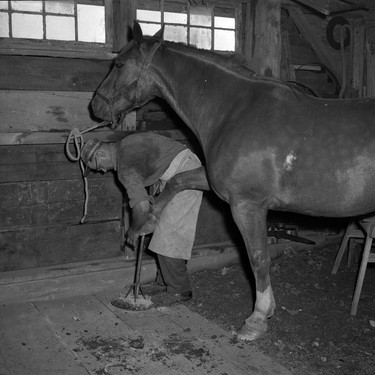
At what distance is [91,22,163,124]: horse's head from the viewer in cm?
373

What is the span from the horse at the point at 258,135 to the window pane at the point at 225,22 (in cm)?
150

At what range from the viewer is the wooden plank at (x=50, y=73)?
4.15m

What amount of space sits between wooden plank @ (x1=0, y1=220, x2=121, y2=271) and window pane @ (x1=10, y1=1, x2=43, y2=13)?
184 cm

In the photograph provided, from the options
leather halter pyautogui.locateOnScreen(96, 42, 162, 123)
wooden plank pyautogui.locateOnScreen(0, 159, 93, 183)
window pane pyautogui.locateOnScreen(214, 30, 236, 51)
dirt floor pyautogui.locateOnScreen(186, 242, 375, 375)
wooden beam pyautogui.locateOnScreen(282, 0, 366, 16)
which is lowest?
dirt floor pyautogui.locateOnScreen(186, 242, 375, 375)

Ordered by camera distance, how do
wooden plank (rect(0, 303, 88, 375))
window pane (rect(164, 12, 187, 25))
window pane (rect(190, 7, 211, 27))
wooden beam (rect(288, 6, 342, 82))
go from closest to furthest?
wooden plank (rect(0, 303, 88, 375))
window pane (rect(164, 12, 187, 25))
window pane (rect(190, 7, 211, 27))
wooden beam (rect(288, 6, 342, 82))

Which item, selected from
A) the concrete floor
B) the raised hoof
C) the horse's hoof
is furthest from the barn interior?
the raised hoof

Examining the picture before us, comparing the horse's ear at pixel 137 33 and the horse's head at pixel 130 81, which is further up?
the horse's ear at pixel 137 33

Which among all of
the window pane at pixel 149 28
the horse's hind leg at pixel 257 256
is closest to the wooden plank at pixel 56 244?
the horse's hind leg at pixel 257 256

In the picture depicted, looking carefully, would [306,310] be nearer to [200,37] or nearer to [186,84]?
[186,84]

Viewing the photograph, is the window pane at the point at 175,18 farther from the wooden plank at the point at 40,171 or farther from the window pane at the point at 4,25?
the wooden plank at the point at 40,171

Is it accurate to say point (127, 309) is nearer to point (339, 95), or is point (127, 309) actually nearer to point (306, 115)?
point (306, 115)

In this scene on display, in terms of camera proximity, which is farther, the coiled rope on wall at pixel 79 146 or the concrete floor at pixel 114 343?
the coiled rope on wall at pixel 79 146

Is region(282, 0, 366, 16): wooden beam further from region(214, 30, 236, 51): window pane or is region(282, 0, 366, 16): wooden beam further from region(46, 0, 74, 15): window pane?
region(46, 0, 74, 15): window pane

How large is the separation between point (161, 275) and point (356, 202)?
2.07m
